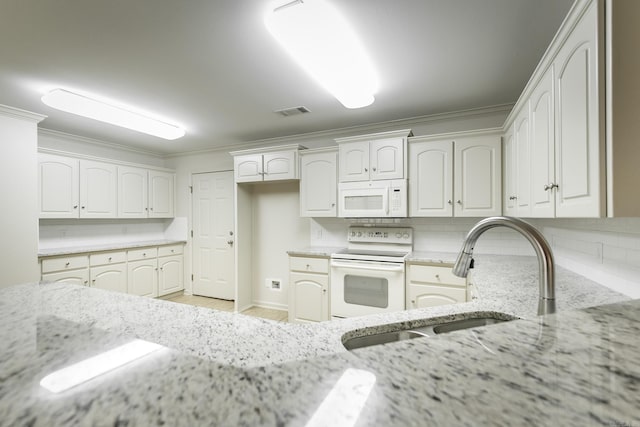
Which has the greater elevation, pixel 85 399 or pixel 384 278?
pixel 85 399

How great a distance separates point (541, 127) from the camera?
1510mm

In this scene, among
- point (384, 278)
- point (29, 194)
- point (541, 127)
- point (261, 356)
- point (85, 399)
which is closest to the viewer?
point (85, 399)

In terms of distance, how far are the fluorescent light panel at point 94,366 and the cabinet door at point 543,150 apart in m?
1.74

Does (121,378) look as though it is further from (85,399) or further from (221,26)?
(221,26)

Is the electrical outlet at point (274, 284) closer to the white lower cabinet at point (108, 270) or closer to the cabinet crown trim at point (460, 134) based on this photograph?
the white lower cabinet at point (108, 270)

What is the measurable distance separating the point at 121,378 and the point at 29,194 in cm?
324

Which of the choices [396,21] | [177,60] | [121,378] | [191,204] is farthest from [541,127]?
[191,204]

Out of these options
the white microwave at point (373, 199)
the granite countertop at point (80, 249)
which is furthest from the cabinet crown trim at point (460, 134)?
the granite countertop at point (80, 249)

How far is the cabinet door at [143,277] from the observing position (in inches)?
146

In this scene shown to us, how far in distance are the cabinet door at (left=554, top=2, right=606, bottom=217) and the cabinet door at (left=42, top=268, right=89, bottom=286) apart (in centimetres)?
433

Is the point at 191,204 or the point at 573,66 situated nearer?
the point at 573,66

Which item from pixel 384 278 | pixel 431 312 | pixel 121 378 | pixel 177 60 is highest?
pixel 177 60

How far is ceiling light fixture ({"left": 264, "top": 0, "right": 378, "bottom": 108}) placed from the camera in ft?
4.40

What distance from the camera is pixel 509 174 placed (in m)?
2.30
